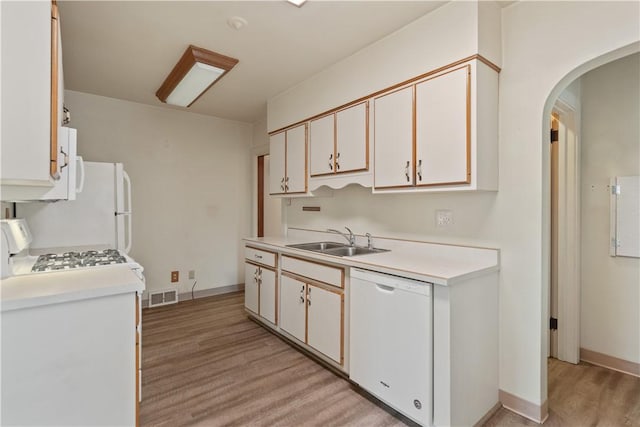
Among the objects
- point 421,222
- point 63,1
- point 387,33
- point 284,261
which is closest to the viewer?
point 63,1

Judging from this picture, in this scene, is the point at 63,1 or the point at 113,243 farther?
the point at 113,243

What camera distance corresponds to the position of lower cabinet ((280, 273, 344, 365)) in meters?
2.35

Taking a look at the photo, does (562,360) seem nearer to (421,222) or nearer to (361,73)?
(421,222)

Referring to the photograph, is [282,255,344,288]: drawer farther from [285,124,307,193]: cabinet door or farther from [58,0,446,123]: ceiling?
[58,0,446,123]: ceiling

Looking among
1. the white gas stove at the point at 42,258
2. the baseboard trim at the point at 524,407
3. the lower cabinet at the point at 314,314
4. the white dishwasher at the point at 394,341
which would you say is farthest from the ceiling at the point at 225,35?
the baseboard trim at the point at 524,407

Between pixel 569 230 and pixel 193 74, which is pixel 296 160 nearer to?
pixel 193 74

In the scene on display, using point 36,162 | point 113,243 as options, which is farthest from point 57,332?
point 113,243

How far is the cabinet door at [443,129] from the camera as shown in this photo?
6.27 ft

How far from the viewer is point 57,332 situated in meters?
1.41

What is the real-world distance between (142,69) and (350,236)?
8.17 feet

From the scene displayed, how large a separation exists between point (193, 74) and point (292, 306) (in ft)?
7.40

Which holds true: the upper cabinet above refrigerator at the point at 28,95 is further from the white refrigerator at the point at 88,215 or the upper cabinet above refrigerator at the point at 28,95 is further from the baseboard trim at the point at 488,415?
the baseboard trim at the point at 488,415

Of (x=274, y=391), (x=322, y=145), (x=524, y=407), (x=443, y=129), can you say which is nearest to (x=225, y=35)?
(x=322, y=145)

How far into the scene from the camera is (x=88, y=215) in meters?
2.80
